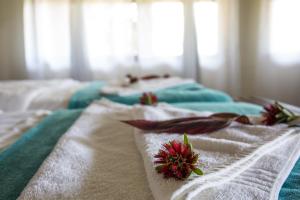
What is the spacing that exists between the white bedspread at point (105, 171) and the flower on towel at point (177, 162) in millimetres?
17

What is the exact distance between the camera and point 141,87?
5.95 feet

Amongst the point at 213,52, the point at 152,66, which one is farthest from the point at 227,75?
the point at 152,66

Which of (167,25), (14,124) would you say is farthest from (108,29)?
(14,124)

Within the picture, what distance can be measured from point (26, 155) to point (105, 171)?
9.2 inches

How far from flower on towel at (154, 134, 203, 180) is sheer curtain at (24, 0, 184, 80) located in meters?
2.43

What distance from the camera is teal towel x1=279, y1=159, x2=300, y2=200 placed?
1.58ft

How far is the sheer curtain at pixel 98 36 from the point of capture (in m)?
2.80

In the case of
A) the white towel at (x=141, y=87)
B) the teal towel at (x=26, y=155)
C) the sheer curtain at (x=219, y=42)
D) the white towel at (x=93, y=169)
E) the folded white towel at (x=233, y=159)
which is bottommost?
the teal towel at (x=26, y=155)

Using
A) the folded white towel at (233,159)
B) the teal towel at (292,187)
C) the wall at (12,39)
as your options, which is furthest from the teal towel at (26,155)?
the wall at (12,39)

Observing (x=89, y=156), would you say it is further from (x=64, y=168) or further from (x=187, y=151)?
(x=187, y=151)

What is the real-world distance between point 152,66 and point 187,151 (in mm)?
2457

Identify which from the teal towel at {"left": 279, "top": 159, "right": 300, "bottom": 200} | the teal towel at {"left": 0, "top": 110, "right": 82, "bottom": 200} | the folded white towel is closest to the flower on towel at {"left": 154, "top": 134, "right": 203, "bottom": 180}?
the folded white towel

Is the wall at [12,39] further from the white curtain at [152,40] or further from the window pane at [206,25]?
the window pane at [206,25]

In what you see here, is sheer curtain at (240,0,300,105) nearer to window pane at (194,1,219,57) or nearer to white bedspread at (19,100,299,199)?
window pane at (194,1,219,57)
